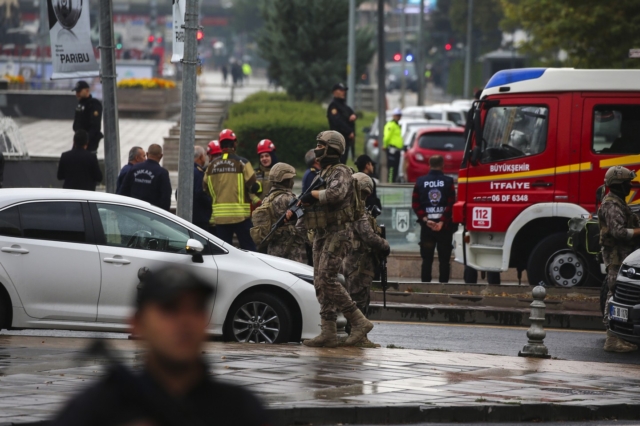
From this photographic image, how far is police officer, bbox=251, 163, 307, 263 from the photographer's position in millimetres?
12070

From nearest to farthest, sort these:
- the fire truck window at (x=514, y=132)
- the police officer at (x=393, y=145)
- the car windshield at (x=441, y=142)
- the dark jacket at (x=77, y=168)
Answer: the fire truck window at (x=514, y=132), the dark jacket at (x=77, y=168), the car windshield at (x=441, y=142), the police officer at (x=393, y=145)

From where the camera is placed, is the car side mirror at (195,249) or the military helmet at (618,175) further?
the military helmet at (618,175)

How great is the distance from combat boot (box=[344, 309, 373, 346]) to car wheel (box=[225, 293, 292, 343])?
0.63m

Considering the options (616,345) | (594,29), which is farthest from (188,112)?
(594,29)

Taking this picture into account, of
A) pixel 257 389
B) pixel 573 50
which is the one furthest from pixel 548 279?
pixel 573 50

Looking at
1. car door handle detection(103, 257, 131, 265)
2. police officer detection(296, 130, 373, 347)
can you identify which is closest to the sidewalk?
police officer detection(296, 130, 373, 347)

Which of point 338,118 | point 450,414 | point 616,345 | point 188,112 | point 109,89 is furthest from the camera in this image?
point 338,118

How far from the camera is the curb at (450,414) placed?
712cm

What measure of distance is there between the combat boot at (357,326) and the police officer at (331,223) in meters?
0.01

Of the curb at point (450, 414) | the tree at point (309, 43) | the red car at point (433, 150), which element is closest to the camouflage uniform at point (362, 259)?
the curb at point (450, 414)

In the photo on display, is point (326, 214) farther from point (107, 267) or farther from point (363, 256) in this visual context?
point (107, 267)

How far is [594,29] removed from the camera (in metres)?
28.8

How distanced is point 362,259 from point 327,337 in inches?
40.3

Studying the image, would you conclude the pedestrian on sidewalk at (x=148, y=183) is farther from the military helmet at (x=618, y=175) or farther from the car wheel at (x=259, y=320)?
the military helmet at (x=618, y=175)
